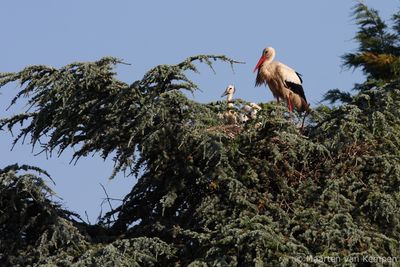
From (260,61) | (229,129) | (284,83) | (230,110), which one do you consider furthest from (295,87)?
(230,110)

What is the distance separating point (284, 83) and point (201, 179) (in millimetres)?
5273

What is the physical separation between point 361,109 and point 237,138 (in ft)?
4.46

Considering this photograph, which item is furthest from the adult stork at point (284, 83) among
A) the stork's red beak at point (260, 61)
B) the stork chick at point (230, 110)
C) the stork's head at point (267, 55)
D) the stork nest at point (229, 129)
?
the stork nest at point (229, 129)

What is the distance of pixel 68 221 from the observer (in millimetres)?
13922

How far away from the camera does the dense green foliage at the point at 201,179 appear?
13352 millimetres

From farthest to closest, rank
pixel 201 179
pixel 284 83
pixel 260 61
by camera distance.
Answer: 1. pixel 260 61
2. pixel 284 83
3. pixel 201 179

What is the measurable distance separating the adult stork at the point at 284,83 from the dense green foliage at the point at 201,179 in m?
4.14

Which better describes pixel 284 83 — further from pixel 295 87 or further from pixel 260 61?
pixel 260 61

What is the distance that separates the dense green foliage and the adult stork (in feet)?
13.6

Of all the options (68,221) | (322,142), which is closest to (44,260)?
(68,221)

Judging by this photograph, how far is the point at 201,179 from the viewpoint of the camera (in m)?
13.9

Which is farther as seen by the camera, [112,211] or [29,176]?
[112,211]

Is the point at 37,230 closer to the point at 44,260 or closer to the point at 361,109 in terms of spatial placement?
the point at 44,260

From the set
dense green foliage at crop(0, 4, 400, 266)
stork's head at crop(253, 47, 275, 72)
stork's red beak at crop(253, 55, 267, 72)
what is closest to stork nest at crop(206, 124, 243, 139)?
dense green foliage at crop(0, 4, 400, 266)
